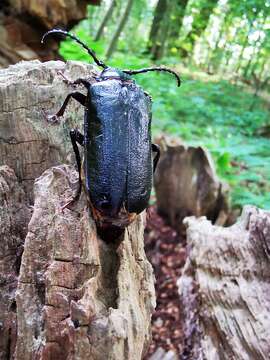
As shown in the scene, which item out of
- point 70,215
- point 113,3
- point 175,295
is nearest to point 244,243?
point 70,215

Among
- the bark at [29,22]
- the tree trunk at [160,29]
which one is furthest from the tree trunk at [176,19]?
the bark at [29,22]

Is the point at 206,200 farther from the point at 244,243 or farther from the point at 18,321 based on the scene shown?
the point at 18,321

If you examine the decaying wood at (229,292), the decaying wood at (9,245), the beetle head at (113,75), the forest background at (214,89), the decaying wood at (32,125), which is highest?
the beetle head at (113,75)

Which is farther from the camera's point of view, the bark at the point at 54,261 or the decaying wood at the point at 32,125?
the decaying wood at the point at 32,125

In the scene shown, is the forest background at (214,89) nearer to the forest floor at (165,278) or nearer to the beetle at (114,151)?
the forest floor at (165,278)

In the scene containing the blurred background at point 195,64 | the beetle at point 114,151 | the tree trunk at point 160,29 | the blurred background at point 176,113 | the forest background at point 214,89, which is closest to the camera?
the beetle at point 114,151
